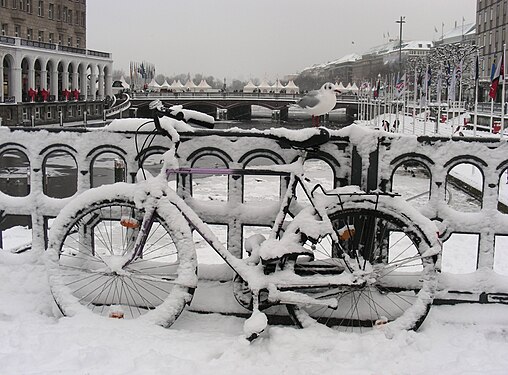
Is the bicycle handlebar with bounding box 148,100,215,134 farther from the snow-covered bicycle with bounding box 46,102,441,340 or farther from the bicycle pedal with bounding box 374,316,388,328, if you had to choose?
the bicycle pedal with bounding box 374,316,388,328

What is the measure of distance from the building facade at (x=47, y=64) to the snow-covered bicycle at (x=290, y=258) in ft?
138

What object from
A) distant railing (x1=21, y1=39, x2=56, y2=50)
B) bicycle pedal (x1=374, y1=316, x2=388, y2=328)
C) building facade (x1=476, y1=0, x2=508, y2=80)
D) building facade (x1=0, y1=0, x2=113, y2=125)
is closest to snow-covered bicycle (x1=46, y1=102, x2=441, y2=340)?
bicycle pedal (x1=374, y1=316, x2=388, y2=328)

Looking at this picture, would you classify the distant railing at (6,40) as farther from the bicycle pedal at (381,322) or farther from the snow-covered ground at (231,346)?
the bicycle pedal at (381,322)

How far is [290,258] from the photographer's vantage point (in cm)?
421

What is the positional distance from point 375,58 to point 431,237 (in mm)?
195632

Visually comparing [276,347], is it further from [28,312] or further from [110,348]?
[28,312]

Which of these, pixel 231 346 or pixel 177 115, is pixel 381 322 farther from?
pixel 177 115

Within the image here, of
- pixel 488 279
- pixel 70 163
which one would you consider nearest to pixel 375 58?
pixel 70 163

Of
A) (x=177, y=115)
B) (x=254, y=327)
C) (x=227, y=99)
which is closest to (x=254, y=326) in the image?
(x=254, y=327)

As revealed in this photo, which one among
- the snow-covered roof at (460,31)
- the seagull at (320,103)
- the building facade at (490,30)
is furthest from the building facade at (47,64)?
the snow-covered roof at (460,31)

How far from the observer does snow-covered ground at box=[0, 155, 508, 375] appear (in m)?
3.71

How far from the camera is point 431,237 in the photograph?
A: 4273 mm

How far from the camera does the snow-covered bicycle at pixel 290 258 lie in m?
4.20

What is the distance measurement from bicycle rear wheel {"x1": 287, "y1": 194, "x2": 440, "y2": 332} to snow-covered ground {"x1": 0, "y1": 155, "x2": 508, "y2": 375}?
18 cm
